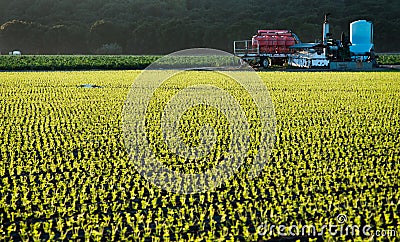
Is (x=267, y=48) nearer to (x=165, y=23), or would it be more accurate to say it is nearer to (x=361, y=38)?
(x=361, y=38)

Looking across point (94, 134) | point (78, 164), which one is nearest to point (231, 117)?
point (94, 134)

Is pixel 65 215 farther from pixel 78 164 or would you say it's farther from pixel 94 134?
pixel 94 134

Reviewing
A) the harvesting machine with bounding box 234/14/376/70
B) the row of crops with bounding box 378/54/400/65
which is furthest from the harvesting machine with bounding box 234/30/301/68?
the row of crops with bounding box 378/54/400/65

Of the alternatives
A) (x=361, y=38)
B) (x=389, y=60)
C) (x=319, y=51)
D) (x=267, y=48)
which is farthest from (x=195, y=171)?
(x=389, y=60)

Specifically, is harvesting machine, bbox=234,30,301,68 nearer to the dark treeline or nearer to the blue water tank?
the blue water tank

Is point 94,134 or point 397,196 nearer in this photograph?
point 397,196

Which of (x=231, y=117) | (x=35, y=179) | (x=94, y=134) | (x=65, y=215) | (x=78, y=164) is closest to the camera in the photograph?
(x=65, y=215)
